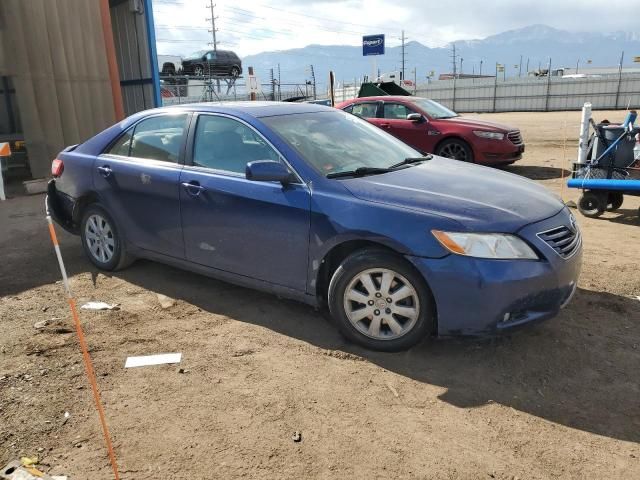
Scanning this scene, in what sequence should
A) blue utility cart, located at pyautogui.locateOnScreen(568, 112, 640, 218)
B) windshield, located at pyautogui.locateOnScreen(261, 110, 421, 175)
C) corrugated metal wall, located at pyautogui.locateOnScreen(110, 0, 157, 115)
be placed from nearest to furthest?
1. windshield, located at pyautogui.locateOnScreen(261, 110, 421, 175)
2. blue utility cart, located at pyautogui.locateOnScreen(568, 112, 640, 218)
3. corrugated metal wall, located at pyautogui.locateOnScreen(110, 0, 157, 115)

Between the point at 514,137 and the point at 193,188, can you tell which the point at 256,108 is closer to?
the point at 193,188

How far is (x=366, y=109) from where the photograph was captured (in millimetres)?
11789

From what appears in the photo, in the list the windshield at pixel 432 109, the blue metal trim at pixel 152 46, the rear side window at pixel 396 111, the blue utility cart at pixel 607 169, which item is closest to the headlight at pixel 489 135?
the windshield at pixel 432 109

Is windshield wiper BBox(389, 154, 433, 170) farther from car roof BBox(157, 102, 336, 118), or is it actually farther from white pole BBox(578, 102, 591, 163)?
white pole BBox(578, 102, 591, 163)

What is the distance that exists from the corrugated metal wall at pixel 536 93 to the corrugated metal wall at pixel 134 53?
24.1 metres

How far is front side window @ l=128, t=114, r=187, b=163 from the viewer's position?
444 cm

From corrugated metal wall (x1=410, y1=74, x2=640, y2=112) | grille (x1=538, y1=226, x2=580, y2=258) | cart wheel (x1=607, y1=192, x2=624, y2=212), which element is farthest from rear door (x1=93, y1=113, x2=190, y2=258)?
corrugated metal wall (x1=410, y1=74, x2=640, y2=112)

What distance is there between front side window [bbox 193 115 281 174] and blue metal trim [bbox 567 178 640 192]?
5037 millimetres

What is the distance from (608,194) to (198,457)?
6.66 m

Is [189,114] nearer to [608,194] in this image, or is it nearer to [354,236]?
[354,236]

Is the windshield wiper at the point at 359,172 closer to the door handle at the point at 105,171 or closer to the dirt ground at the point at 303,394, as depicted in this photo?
the dirt ground at the point at 303,394

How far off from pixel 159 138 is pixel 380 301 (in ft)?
8.16

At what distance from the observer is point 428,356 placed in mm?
3529

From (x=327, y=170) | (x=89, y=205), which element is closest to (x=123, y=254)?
(x=89, y=205)
